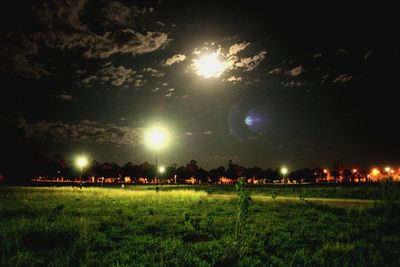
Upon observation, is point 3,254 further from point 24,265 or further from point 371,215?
point 371,215

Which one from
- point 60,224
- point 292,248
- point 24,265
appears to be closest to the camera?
point 24,265

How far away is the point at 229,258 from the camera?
858cm

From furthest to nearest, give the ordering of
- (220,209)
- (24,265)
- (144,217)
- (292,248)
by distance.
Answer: (220,209) → (144,217) → (292,248) → (24,265)

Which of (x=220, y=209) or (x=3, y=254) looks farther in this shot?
(x=220, y=209)

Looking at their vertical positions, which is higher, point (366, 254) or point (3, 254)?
point (3, 254)

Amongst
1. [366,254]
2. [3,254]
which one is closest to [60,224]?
[3,254]

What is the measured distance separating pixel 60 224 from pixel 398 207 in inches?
706

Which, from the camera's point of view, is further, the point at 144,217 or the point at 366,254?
the point at 144,217

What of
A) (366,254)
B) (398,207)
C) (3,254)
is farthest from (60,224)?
(398,207)

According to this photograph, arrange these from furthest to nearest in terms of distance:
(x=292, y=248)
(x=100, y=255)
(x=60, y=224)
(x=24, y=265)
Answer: (x=60, y=224)
(x=292, y=248)
(x=100, y=255)
(x=24, y=265)

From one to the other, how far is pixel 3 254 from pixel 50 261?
1421 millimetres

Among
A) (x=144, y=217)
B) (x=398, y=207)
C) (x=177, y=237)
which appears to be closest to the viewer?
(x=177, y=237)

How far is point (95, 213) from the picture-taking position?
56.6 ft

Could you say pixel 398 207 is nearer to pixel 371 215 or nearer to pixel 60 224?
pixel 371 215
